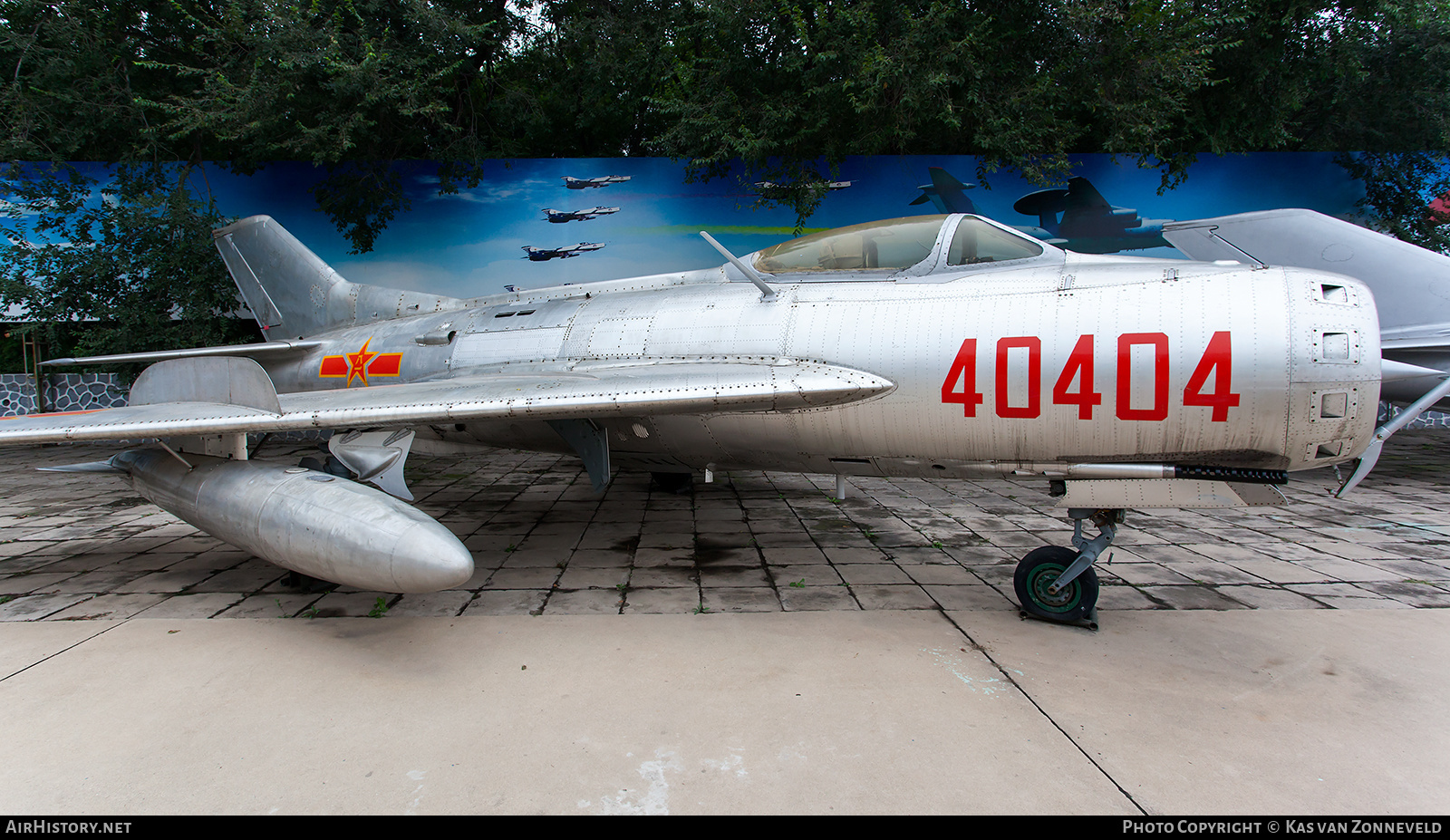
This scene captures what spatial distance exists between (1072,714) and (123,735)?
4251 mm

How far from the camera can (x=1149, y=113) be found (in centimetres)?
983

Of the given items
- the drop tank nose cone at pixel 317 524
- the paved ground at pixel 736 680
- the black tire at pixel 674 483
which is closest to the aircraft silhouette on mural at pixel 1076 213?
the black tire at pixel 674 483

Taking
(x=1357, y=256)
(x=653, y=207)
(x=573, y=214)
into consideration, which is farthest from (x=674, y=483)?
(x=1357, y=256)

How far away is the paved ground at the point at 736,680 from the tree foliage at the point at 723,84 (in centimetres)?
698

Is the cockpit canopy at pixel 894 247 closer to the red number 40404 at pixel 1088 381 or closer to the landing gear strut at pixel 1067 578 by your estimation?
the red number 40404 at pixel 1088 381

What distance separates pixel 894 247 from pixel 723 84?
7655 millimetres

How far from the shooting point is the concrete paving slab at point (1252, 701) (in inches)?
95.9

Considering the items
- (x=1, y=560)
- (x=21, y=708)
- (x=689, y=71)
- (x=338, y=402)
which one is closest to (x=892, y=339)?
(x=338, y=402)

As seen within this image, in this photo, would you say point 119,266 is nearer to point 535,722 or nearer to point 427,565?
point 427,565

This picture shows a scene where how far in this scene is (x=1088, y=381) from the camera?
352 centimetres

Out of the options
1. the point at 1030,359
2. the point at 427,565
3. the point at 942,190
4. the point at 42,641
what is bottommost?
the point at 42,641

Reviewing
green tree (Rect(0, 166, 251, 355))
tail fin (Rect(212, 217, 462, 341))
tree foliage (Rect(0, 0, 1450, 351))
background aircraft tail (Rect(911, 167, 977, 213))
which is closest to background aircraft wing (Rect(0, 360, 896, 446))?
tail fin (Rect(212, 217, 462, 341))

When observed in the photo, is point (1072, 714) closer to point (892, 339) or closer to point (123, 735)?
point (892, 339)
